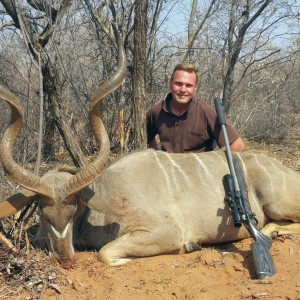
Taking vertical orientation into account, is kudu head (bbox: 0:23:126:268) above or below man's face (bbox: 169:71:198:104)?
below

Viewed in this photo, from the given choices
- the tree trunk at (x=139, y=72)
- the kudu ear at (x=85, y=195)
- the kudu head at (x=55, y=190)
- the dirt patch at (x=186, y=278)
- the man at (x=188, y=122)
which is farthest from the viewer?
the tree trunk at (x=139, y=72)

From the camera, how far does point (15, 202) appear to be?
3033 millimetres

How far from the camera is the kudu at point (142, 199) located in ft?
9.96

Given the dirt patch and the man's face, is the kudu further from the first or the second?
the man's face

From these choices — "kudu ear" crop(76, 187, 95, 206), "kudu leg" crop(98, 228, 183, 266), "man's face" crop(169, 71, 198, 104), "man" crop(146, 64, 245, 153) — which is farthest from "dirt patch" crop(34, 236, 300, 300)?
"man's face" crop(169, 71, 198, 104)

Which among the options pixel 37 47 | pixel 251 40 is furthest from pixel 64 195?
pixel 251 40

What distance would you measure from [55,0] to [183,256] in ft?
9.96

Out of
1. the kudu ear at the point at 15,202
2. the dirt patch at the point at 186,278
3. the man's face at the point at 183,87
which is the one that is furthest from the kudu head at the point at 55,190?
the man's face at the point at 183,87

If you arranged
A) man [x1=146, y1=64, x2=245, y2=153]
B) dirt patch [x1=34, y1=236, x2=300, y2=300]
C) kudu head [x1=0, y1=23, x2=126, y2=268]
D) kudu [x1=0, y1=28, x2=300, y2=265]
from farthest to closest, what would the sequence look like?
man [x1=146, y1=64, x2=245, y2=153] < kudu [x1=0, y1=28, x2=300, y2=265] < kudu head [x1=0, y1=23, x2=126, y2=268] < dirt patch [x1=34, y1=236, x2=300, y2=300]

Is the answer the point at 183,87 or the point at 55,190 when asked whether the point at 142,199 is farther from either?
the point at 183,87

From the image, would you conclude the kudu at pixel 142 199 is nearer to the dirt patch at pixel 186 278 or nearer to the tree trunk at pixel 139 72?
the dirt patch at pixel 186 278

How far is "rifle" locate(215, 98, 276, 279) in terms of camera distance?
9.68 feet

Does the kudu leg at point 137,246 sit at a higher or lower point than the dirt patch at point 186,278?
higher

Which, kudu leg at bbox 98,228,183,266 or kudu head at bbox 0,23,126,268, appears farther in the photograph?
kudu leg at bbox 98,228,183,266
